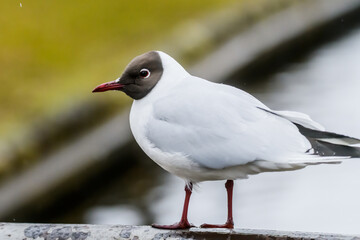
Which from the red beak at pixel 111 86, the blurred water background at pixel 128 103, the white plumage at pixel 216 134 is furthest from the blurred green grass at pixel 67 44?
the white plumage at pixel 216 134

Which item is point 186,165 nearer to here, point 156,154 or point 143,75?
point 156,154

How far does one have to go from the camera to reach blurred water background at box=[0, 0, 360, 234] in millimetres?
2982

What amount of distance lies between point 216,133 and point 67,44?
248 cm

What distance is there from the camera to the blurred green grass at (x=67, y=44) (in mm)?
3539

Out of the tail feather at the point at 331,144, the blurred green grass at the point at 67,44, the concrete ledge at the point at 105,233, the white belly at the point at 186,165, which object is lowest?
the concrete ledge at the point at 105,233

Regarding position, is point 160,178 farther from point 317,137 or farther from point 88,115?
point 317,137

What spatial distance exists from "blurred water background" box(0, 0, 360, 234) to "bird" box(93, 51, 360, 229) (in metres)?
1.13

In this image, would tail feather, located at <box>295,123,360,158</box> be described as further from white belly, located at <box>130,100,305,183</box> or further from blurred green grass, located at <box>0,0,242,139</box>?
blurred green grass, located at <box>0,0,242,139</box>

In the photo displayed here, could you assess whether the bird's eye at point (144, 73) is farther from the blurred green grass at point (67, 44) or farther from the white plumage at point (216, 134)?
the blurred green grass at point (67, 44)

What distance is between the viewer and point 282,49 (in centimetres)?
441

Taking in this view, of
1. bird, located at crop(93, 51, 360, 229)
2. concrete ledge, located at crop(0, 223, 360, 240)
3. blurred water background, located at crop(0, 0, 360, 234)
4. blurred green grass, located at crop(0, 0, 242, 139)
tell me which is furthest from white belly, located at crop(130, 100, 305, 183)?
blurred green grass, located at crop(0, 0, 242, 139)

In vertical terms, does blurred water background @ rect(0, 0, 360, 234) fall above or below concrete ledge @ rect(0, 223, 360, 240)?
above

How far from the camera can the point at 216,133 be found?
1677mm

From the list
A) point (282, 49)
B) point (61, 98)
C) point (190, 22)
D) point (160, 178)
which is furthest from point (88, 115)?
point (282, 49)
